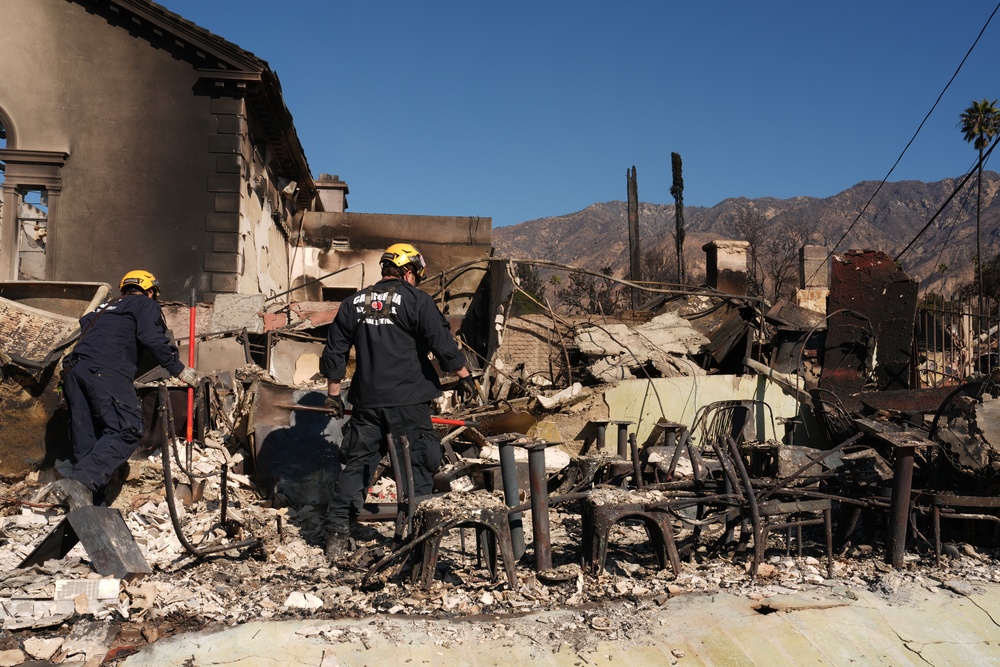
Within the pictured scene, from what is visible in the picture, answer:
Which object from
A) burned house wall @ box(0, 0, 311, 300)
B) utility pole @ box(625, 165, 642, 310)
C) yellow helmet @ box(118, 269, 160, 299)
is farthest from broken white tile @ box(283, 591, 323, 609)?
utility pole @ box(625, 165, 642, 310)

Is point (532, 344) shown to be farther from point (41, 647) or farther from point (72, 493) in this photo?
point (41, 647)

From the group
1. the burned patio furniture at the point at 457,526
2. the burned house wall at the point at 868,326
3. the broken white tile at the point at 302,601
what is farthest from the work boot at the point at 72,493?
the burned house wall at the point at 868,326

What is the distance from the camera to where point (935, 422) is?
15.0 feet

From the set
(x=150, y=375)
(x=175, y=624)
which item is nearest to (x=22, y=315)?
(x=150, y=375)

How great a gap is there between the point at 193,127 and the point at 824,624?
10.0 m

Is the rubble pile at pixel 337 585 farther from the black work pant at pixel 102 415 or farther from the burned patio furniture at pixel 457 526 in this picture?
the black work pant at pixel 102 415

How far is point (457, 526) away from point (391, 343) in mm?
1396

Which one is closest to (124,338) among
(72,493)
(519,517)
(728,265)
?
(72,493)

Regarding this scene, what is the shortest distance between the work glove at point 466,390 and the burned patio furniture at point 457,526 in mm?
3976

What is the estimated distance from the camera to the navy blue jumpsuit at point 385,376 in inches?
176

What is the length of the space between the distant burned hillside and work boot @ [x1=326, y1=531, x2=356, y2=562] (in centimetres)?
7778

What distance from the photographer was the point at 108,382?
502cm

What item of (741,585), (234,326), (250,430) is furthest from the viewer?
(234,326)

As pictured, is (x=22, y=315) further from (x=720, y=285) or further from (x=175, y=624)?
(x=720, y=285)
